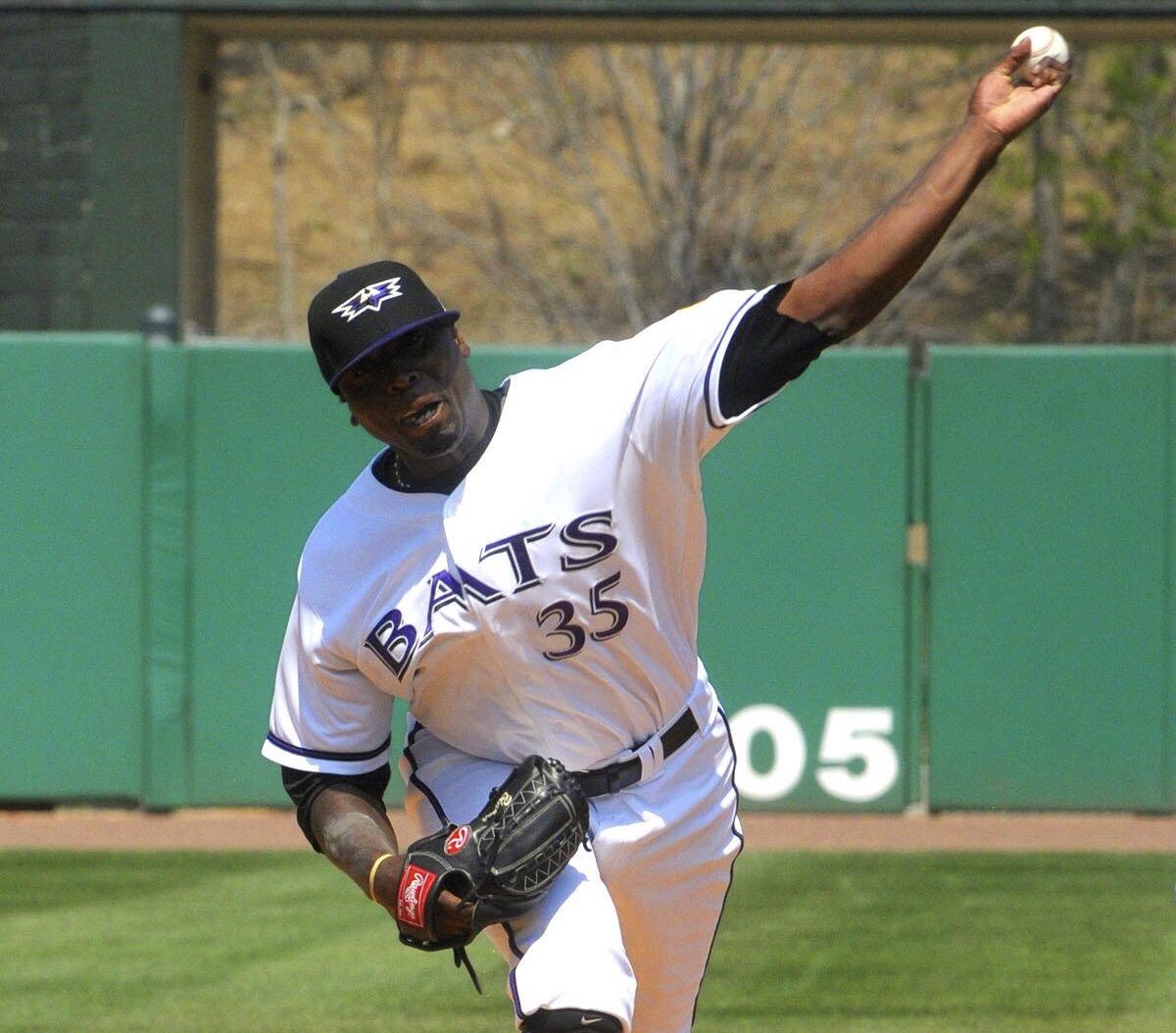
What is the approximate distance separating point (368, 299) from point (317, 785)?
0.93m

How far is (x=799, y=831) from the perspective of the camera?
9.09m

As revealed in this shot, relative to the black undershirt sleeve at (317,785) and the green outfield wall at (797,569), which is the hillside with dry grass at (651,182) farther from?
the black undershirt sleeve at (317,785)

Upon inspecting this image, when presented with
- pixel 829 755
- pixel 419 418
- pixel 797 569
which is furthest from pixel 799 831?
pixel 419 418

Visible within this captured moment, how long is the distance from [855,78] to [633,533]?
17.2m

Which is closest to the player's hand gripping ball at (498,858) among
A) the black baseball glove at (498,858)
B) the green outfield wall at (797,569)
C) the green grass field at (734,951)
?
the black baseball glove at (498,858)

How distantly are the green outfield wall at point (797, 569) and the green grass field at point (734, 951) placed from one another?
0.86m

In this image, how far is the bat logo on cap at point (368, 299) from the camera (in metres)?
3.39

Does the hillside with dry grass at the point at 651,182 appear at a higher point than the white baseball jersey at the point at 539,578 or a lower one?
higher

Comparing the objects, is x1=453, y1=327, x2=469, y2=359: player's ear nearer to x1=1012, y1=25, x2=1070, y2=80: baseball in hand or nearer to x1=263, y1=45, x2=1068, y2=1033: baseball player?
x1=263, y1=45, x2=1068, y2=1033: baseball player

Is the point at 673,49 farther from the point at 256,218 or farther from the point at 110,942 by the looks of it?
the point at 110,942

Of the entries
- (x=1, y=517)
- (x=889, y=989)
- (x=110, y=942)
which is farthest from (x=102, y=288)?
(x=889, y=989)

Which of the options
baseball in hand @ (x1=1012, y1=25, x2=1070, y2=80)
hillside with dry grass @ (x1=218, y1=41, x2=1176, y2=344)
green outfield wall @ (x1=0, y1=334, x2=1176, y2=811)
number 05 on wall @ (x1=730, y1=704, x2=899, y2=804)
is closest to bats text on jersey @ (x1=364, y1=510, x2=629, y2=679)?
baseball in hand @ (x1=1012, y1=25, x2=1070, y2=80)

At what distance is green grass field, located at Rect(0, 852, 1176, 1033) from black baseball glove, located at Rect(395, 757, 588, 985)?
96.7 inches

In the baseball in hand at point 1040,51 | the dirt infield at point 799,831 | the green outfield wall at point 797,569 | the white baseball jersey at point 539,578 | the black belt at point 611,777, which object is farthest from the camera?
the green outfield wall at point 797,569
